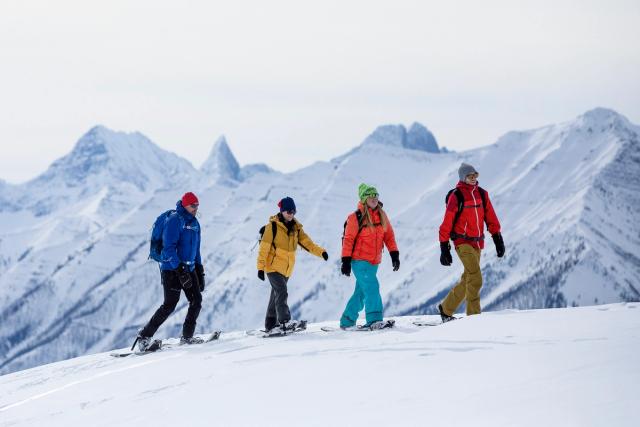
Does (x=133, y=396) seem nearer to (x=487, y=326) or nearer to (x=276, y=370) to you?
(x=276, y=370)

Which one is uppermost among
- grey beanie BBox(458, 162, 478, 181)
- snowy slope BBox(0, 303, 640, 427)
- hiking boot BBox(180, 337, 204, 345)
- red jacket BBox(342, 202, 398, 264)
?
grey beanie BBox(458, 162, 478, 181)

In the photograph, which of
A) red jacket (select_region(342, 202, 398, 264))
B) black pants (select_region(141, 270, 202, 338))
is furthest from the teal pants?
black pants (select_region(141, 270, 202, 338))


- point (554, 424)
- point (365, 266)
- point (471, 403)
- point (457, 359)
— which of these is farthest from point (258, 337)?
point (554, 424)

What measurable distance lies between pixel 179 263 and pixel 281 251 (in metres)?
1.95

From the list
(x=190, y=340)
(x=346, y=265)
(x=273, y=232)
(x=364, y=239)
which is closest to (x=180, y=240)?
(x=273, y=232)

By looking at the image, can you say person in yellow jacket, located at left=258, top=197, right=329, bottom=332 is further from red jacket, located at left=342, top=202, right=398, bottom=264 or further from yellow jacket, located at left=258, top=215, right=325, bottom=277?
red jacket, located at left=342, top=202, right=398, bottom=264

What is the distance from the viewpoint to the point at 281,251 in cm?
1466

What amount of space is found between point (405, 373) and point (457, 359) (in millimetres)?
780

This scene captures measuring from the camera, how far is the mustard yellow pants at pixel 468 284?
13.7 m

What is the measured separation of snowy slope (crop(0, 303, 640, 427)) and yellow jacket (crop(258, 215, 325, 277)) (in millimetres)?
1622

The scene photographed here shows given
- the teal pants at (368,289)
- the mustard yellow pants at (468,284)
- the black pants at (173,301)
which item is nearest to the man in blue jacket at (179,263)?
the black pants at (173,301)

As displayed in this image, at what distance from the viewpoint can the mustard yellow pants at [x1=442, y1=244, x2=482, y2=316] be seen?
13727 millimetres

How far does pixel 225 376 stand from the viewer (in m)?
10.1

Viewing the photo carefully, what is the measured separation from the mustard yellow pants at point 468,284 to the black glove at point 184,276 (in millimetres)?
4835
